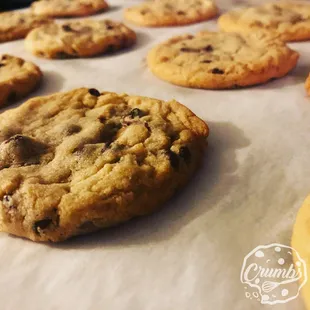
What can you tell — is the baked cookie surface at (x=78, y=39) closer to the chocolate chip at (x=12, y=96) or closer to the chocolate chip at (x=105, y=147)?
the chocolate chip at (x=12, y=96)

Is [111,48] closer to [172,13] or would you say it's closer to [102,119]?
[172,13]

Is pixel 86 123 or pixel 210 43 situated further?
pixel 210 43

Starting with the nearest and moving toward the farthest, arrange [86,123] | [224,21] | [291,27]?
[86,123], [291,27], [224,21]

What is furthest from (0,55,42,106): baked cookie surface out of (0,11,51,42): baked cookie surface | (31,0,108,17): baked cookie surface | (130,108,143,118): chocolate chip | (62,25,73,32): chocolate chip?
(31,0,108,17): baked cookie surface

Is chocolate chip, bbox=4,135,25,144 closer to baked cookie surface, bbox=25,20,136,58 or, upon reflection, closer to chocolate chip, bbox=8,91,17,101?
chocolate chip, bbox=8,91,17,101

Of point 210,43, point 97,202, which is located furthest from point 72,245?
point 210,43

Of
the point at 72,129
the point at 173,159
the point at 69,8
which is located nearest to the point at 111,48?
the point at 69,8

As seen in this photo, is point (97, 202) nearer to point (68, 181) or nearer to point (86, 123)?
point (68, 181)
